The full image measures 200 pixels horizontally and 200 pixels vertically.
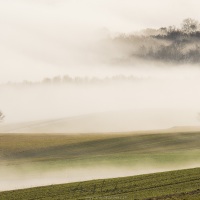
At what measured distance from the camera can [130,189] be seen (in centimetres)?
4181

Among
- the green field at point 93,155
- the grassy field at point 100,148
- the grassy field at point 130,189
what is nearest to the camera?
the grassy field at point 130,189

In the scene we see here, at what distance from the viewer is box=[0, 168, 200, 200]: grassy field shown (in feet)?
129

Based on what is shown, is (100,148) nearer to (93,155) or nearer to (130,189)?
(93,155)

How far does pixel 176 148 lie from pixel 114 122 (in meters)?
33.4

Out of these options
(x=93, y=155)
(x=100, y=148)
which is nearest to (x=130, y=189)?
(x=93, y=155)

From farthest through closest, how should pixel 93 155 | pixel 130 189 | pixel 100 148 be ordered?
pixel 100 148 < pixel 93 155 < pixel 130 189

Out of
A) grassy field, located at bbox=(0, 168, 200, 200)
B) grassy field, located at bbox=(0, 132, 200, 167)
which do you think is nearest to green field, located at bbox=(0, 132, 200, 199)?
grassy field, located at bbox=(0, 132, 200, 167)

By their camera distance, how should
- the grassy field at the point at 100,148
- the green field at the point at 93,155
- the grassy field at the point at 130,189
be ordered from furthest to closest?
the grassy field at the point at 100,148 < the green field at the point at 93,155 < the grassy field at the point at 130,189

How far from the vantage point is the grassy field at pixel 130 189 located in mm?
39281

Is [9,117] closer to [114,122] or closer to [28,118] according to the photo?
[28,118]

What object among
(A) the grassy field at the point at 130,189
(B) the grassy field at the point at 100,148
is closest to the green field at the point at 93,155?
(B) the grassy field at the point at 100,148

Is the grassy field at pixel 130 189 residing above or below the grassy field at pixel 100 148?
below

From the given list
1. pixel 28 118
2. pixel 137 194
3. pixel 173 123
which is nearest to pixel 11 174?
pixel 137 194

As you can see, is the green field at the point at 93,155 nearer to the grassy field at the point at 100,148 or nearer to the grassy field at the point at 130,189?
the grassy field at the point at 100,148
